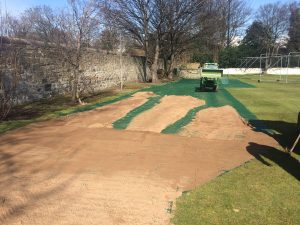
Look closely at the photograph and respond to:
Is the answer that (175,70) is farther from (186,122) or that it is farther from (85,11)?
(186,122)

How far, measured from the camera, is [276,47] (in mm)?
69938

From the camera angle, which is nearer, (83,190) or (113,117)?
(83,190)

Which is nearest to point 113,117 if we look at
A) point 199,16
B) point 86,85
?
point 86,85

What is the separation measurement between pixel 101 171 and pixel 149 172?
874 mm

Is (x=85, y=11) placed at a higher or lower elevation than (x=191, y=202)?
higher

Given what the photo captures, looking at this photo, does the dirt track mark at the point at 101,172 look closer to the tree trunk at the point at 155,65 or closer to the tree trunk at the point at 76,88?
the tree trunk at the point at 76,88

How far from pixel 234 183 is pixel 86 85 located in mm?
16064

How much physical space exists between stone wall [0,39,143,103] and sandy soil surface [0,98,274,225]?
387cm

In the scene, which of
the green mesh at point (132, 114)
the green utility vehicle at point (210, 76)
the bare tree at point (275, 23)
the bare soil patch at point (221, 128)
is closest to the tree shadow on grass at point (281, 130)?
the bare soil patch at point (221, 128)

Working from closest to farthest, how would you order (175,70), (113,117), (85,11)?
(113,117), (85,11), (175,70)

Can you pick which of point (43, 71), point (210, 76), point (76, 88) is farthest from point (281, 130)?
point (210, 76)

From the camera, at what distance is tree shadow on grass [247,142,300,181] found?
722cm

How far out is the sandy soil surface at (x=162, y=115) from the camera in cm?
1112

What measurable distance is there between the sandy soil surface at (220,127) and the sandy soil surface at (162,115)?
71cm
